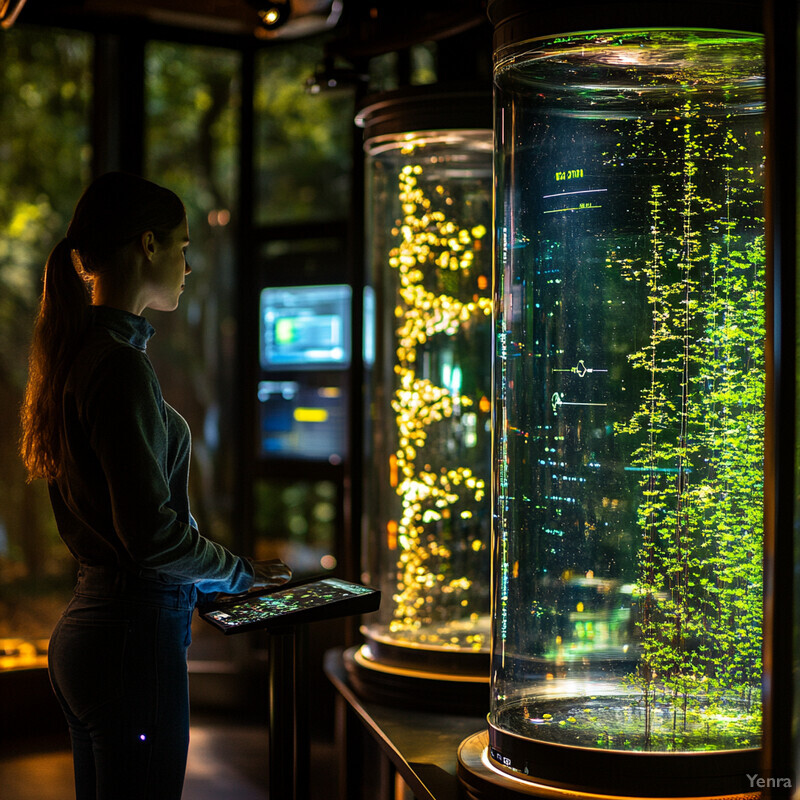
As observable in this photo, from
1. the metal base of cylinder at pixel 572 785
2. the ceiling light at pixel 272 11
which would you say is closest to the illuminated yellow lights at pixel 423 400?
the ceiling light at pixel 272 11

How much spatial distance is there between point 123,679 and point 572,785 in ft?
3.19

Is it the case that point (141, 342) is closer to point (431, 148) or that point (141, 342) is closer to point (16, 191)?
point (431, 148)

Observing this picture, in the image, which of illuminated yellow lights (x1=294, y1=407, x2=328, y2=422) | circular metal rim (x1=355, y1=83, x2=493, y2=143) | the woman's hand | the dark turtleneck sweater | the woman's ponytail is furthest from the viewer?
illuminated yellow lights (x1=294, y1=407, x2=328, y2=422)

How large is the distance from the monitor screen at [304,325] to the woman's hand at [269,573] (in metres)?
2.56

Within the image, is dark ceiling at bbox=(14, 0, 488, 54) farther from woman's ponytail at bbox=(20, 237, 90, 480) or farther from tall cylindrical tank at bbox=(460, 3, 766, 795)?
woman's ponytail at bbox=(20, 237, 90, 480)

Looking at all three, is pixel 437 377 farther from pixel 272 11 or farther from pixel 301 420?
pixel 301 420

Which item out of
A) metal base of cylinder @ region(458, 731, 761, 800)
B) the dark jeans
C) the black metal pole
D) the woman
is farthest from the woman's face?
metal base of cylinder @ region(458, 731, 761, 800)

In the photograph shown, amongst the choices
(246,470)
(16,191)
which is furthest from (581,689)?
(16,191)

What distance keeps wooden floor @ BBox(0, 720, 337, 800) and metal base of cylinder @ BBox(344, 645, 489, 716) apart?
49cm

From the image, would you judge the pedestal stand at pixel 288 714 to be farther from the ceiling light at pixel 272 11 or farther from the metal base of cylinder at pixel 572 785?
the ceiling light at pixel 272 11

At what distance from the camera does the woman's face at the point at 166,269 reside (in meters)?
1.79

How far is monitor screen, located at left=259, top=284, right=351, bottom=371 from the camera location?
4.46 metres

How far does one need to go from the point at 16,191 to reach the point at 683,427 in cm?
349

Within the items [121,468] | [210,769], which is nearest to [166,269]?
[121,468]
